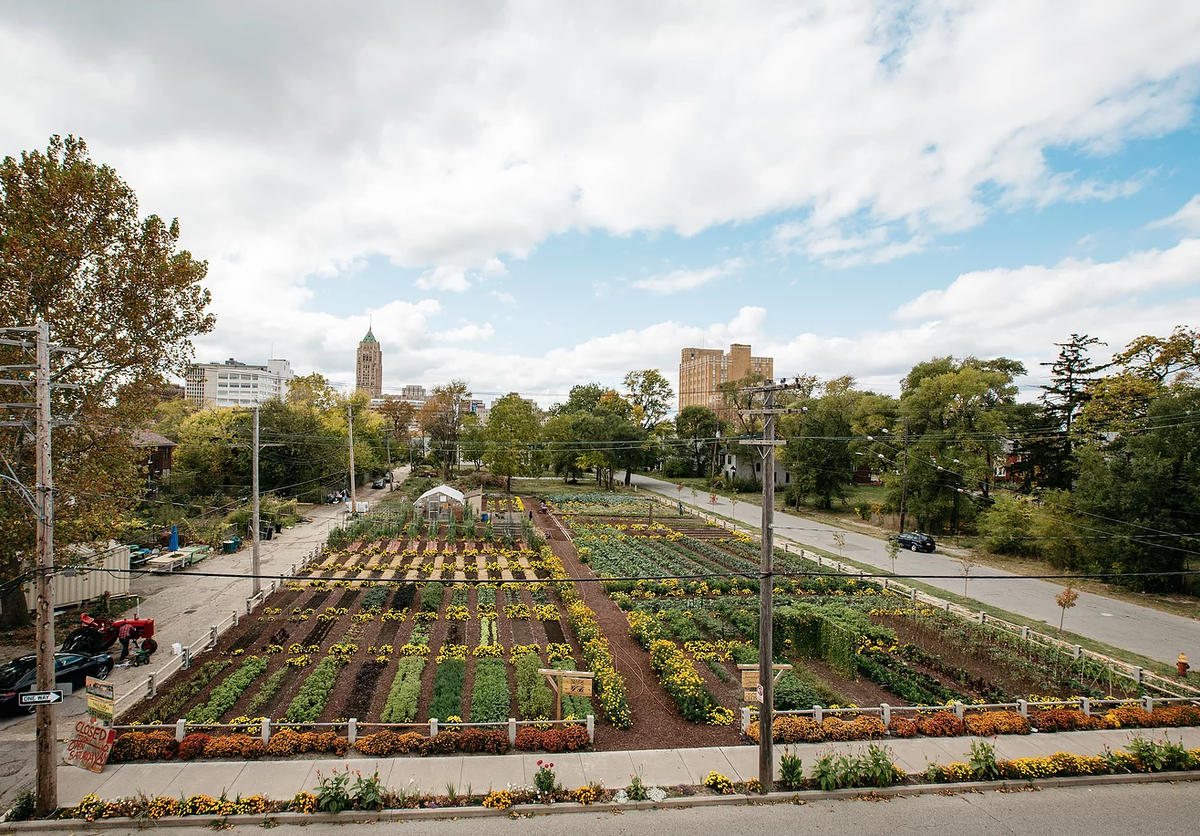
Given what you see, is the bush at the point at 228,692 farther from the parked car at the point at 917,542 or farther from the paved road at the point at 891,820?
the parked car at the point at 917,542

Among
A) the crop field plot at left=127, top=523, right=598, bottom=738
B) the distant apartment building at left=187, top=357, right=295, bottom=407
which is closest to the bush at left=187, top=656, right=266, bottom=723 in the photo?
the crop field plot at left=127, top=523, right=598, bottom=738

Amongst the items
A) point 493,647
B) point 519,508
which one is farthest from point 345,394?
point 493,647

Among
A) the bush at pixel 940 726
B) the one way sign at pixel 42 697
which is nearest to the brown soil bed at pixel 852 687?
the bush at pixel 940 726

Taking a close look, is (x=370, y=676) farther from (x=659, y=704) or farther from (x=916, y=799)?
(x=916, y=799)

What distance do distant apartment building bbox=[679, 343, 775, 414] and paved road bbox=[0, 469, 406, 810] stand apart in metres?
55.4

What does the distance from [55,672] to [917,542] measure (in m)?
35.7

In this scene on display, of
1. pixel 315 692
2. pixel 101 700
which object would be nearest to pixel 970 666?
pixel 315 692

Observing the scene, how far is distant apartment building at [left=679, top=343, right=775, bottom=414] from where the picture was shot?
81062 millimetres

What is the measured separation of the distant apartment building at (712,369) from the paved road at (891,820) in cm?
6487

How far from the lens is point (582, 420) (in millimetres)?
58500

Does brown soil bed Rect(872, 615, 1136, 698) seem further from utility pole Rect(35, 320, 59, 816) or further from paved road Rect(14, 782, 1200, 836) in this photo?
utility pole Rect(35, 320, 59, 816)

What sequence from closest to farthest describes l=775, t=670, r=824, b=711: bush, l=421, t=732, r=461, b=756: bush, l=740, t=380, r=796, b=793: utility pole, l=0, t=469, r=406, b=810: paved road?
l=740, t=380, r=796, b=793: utility pole, l=0, t=469, r=406, b=810: paved road, l=421, t=732, r=461, b=756: bush, l=775, t=670, r=824, b=711: bush

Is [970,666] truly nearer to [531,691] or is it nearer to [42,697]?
[531,691]

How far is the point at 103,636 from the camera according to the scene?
15969mm
